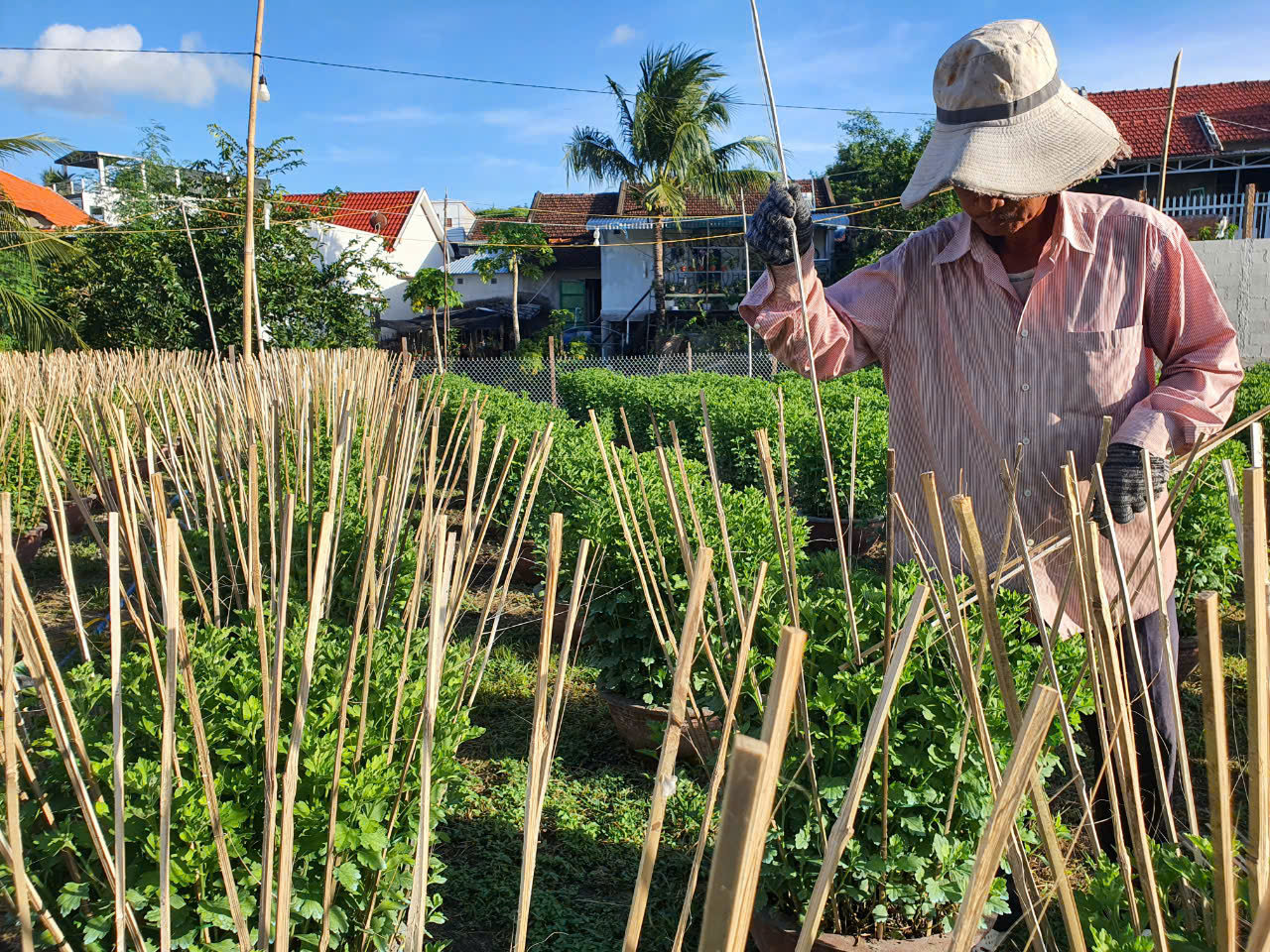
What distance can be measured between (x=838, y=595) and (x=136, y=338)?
16.9m

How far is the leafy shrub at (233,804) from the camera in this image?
5.16 feet

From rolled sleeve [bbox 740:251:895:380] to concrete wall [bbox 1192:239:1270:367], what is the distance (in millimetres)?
13620

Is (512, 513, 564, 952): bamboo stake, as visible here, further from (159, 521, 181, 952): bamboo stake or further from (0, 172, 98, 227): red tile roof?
(0, 172, 98, 227): red tile roof

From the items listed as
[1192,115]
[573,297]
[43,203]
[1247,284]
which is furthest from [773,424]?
[43,203]

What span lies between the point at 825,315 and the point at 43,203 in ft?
111

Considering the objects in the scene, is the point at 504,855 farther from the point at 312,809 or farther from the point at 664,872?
the point at 312,809

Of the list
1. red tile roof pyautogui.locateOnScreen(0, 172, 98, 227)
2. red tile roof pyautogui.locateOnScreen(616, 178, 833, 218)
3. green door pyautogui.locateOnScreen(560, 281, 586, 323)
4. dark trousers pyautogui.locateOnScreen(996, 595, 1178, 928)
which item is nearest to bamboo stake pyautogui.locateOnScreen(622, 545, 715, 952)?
dark trousers pyautogui.locateOnScreen(996, 595, 1178, 928)

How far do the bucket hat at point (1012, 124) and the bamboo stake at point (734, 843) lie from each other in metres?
1.63

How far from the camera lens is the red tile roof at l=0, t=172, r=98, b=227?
2619cm

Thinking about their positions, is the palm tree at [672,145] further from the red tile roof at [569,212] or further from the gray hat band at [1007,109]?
the gray hat band at [1007,109]

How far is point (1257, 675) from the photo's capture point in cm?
83

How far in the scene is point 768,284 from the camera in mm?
2154

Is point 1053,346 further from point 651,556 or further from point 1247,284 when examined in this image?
point 1247,284

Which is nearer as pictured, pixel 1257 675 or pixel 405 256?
pixel 1257 675
